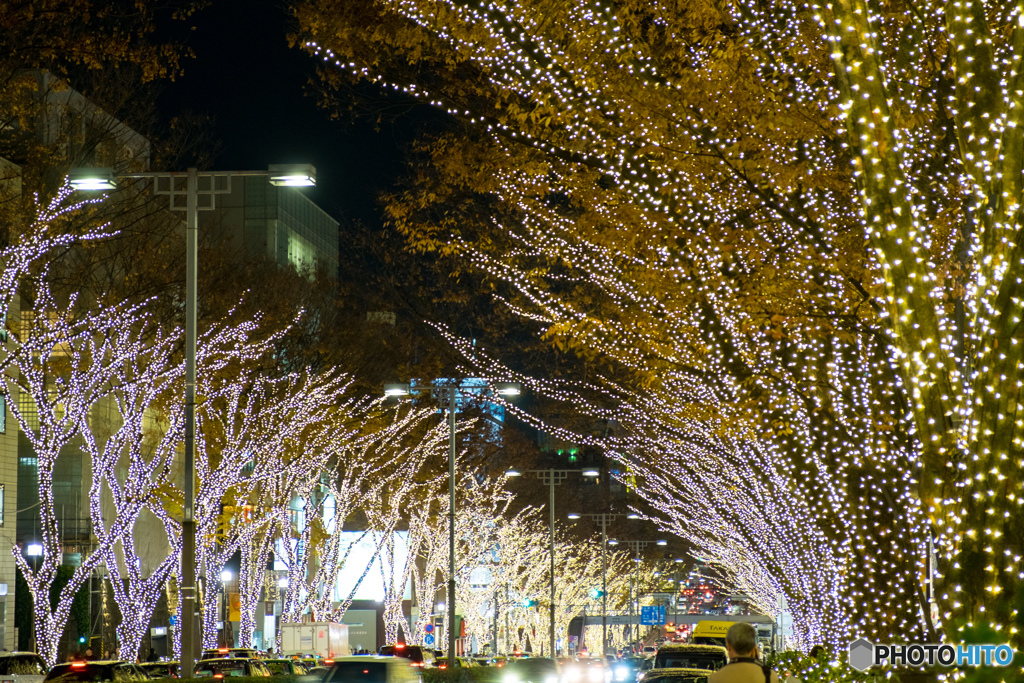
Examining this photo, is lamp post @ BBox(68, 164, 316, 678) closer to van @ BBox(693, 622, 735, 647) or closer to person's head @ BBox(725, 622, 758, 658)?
person's head @ BBox(725, 622, 758, 658)

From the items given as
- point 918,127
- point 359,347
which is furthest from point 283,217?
point 918,127

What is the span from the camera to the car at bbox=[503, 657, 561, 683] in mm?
28328

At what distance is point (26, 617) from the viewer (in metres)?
42.9

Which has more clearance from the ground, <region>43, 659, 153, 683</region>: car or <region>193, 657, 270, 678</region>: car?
<region>43, 659, 153, 683</region>: car

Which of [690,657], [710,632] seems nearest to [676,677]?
[690,657]

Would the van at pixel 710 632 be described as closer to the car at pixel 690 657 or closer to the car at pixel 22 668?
the car at pixel 690 657

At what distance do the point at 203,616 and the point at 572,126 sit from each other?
23628 millimetres

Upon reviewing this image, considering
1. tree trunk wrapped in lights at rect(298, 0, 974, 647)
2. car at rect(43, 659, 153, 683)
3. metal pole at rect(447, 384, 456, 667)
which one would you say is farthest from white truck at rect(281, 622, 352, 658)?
tree trunk wrapped in lights at rect(298, 0, 974, 647)

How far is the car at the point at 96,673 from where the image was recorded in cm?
2073

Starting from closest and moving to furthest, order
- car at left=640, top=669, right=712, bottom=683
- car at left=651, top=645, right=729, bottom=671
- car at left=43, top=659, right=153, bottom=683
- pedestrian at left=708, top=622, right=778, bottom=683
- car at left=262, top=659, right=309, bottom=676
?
1. pedestrian at left=708, top=622, right=778, bottom=683
2. car at left=640, top=669, right=712, bottom=683
3. car at left=43, top=659, right=153, bottom=683
4. car at left=651, top=645, right=729, bottom=671
5. car at left=262, top=659, right=309, bottom=676

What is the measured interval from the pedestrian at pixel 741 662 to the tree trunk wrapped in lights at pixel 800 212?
135 cm

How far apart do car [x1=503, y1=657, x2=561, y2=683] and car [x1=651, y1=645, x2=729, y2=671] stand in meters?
6.76

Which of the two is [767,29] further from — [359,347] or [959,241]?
[359,347]

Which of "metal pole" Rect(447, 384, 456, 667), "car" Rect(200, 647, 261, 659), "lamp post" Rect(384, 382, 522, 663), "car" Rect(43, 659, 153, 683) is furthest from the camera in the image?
"metal pole" Rect(447, 384, 456, 667)
